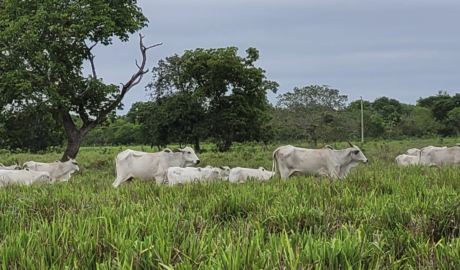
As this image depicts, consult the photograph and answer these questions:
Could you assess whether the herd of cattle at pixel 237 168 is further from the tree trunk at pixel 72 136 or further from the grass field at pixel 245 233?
the tree trunk at pixel 72 136

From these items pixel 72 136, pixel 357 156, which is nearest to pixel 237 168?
pixel 357 156

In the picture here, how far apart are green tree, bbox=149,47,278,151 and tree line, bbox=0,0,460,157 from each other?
0.07 metres

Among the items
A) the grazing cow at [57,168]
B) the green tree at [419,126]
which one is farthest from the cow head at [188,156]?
the green tree at [419,126]

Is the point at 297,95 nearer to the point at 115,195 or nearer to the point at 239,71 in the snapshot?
the point at 239,71

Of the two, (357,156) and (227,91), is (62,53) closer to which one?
(357,156)

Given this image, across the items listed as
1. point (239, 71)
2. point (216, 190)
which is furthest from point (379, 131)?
point (216, 190)

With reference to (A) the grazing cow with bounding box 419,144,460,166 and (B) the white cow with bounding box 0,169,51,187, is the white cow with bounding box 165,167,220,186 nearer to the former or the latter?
(B) the white cow with bounding box 0,169,51,187

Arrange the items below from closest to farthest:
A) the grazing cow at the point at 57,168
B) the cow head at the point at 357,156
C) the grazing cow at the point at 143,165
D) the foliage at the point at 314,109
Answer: the grazing cow at the point at 143,165, the cow head at the point at 357,156, the grazing cow at the point at 57,168, the foliage at the point at 314,109

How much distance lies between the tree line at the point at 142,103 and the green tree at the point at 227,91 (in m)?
0.07

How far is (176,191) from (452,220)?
263cm

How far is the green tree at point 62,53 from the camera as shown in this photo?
48.8ft

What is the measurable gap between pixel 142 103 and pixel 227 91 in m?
7.65

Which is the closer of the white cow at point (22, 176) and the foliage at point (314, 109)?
the white cow at point (22, 176)

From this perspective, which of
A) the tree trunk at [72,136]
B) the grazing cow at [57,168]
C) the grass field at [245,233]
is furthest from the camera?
the tree trunk at [72,136]
